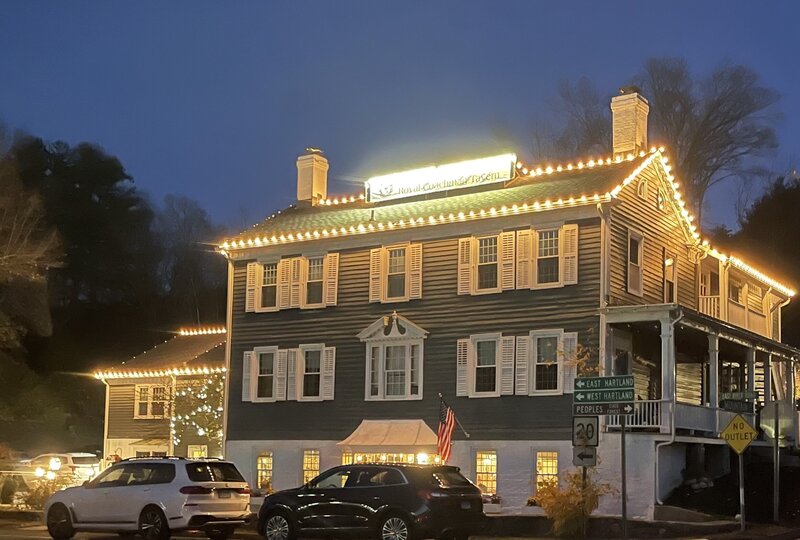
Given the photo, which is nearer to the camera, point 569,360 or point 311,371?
point 569,360

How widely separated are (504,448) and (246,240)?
10789mm

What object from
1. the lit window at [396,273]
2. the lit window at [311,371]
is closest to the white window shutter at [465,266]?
the lit window at [396,273]

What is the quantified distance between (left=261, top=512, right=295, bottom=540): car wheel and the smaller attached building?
606 inches

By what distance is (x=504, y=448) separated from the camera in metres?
28.8

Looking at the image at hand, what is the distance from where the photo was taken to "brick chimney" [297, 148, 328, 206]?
37.4 metres

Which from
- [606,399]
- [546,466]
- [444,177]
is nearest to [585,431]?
[606,399]

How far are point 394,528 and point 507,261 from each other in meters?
11.3

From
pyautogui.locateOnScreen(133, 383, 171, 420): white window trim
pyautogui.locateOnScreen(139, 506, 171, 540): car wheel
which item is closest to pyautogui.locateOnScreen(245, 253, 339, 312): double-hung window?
pyautogui.locateOnScreen(133, 383, 171, 420): white window trim

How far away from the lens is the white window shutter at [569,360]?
1096 inches

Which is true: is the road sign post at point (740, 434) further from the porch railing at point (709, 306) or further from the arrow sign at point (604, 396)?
the porch railing at point (709, 306)

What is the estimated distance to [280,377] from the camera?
3359 centimetres

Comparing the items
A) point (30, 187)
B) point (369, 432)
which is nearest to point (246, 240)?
point (369, 432)

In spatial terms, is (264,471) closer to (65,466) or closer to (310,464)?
(310,464)

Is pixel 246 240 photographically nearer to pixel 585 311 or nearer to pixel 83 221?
pixel 585 311
